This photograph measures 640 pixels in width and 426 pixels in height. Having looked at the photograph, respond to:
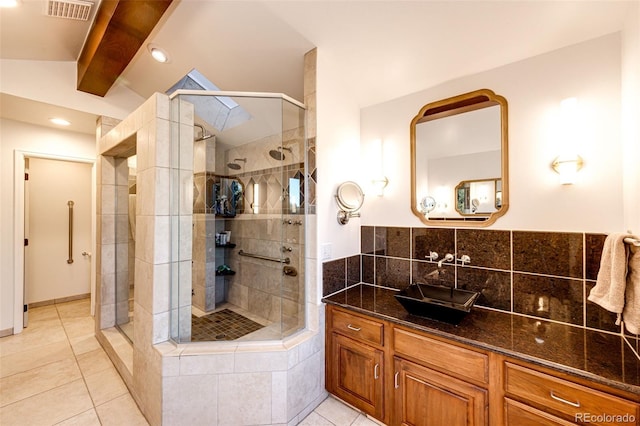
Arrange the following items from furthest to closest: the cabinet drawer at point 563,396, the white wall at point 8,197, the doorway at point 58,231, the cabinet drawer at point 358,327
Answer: the doorway at point 58,231, the white wall at point 8,197, the cabinet drawer at point 358,327, the cabinet drawer at point 563,396

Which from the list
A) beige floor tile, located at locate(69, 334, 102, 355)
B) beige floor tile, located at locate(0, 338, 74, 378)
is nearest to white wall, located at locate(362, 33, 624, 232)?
beige floor tile, located at locate(69, 334, 102, 355)

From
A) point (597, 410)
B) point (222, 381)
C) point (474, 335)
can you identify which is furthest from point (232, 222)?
point (597, 410)

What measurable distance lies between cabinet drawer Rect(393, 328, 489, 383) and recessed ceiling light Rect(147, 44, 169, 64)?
2951 mm

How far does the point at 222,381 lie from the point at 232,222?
5.40 feet

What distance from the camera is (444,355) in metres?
A: 1.43

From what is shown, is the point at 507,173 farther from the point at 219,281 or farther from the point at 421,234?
the point at 219,281

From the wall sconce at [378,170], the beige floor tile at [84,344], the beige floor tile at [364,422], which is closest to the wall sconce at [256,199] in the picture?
the wall sconce at [378,170]

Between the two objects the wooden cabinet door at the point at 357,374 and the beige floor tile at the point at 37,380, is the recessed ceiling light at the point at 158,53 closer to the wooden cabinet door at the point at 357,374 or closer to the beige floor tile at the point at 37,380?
the wooden cabinet door at the point at 357,374

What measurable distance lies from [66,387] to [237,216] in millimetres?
1995

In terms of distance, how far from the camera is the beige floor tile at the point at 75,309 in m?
3.39

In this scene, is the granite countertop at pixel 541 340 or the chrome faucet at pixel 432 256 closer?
the granite countertop at pixel 541 340

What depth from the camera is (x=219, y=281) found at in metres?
2.83

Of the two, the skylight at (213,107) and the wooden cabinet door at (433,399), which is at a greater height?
the skylight at (213,107)

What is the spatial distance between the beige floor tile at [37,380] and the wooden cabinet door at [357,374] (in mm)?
2287
